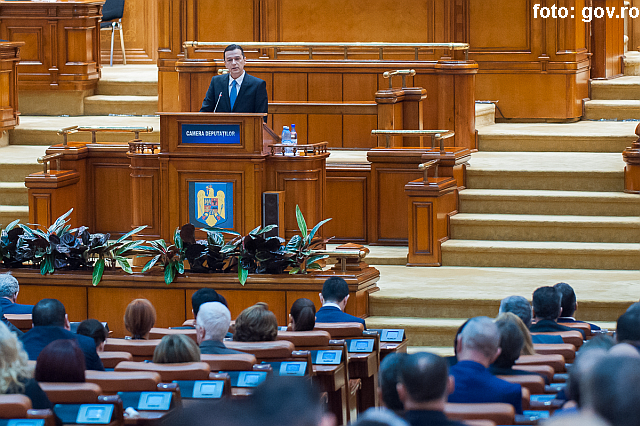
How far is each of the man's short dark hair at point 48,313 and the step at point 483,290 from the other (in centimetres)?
287

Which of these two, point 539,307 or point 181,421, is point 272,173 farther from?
point 181,421

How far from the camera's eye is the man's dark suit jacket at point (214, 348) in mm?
4145

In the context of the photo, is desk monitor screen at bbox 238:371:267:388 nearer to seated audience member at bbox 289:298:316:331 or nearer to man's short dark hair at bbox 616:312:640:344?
seated audience member at bbox 289:298:316:331

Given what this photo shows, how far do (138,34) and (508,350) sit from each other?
1130 cm

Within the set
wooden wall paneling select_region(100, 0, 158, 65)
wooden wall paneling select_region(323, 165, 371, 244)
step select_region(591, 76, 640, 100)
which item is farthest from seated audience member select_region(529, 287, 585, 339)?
wooden wall paneling select_region(100, 0, 158, 65)

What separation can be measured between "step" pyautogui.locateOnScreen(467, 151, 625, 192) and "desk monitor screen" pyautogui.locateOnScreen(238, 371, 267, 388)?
5196mm

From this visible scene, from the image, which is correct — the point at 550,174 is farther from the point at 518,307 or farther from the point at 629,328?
the point at 629,328

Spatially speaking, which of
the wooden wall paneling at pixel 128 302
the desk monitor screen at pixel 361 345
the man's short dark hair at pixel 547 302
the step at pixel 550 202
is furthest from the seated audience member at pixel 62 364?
the step at pixel 550 202

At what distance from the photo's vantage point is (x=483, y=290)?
693 cm

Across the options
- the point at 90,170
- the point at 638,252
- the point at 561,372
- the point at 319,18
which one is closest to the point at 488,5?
the point at 319,18

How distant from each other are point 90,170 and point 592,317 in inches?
174

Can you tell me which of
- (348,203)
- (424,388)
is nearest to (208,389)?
(424,388)

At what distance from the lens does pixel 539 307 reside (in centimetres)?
483

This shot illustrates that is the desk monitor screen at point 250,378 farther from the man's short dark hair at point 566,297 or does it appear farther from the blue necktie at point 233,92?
the blue necktie at point 233,92
